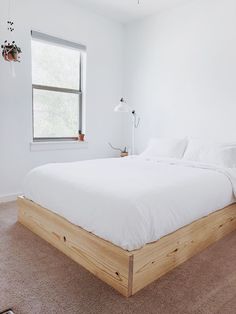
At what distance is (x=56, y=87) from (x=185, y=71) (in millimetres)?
1874

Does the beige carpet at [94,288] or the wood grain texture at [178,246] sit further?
the wood grain texture at [178,246]

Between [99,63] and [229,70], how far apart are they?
1969mm

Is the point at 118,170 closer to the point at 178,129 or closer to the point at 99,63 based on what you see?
the point at 178,129

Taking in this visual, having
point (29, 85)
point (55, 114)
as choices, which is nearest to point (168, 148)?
point (55, 114)

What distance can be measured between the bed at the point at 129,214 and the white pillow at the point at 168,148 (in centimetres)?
66

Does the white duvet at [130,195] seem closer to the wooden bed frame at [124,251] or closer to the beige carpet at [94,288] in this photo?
the wooden bed frame at [124,251]

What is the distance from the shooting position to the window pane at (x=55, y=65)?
139 inches

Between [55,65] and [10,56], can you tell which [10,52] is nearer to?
[10,56]

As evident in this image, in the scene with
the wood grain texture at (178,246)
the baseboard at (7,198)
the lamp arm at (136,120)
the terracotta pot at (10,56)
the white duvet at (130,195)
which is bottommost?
the baseboard at (7,198)

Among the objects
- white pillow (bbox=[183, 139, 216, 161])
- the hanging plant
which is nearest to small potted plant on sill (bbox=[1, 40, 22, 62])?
the hanging plant

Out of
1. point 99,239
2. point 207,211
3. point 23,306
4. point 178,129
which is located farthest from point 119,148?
point 23,306

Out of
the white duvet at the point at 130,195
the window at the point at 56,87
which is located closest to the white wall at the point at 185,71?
the window at the point at 56,87

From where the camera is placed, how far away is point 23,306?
1490 millimetres

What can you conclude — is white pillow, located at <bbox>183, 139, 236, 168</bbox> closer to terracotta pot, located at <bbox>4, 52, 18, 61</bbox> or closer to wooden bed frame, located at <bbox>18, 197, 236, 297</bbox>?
wooden bed frame, located at <bbox>18, 197, 236, 297</bbox>
